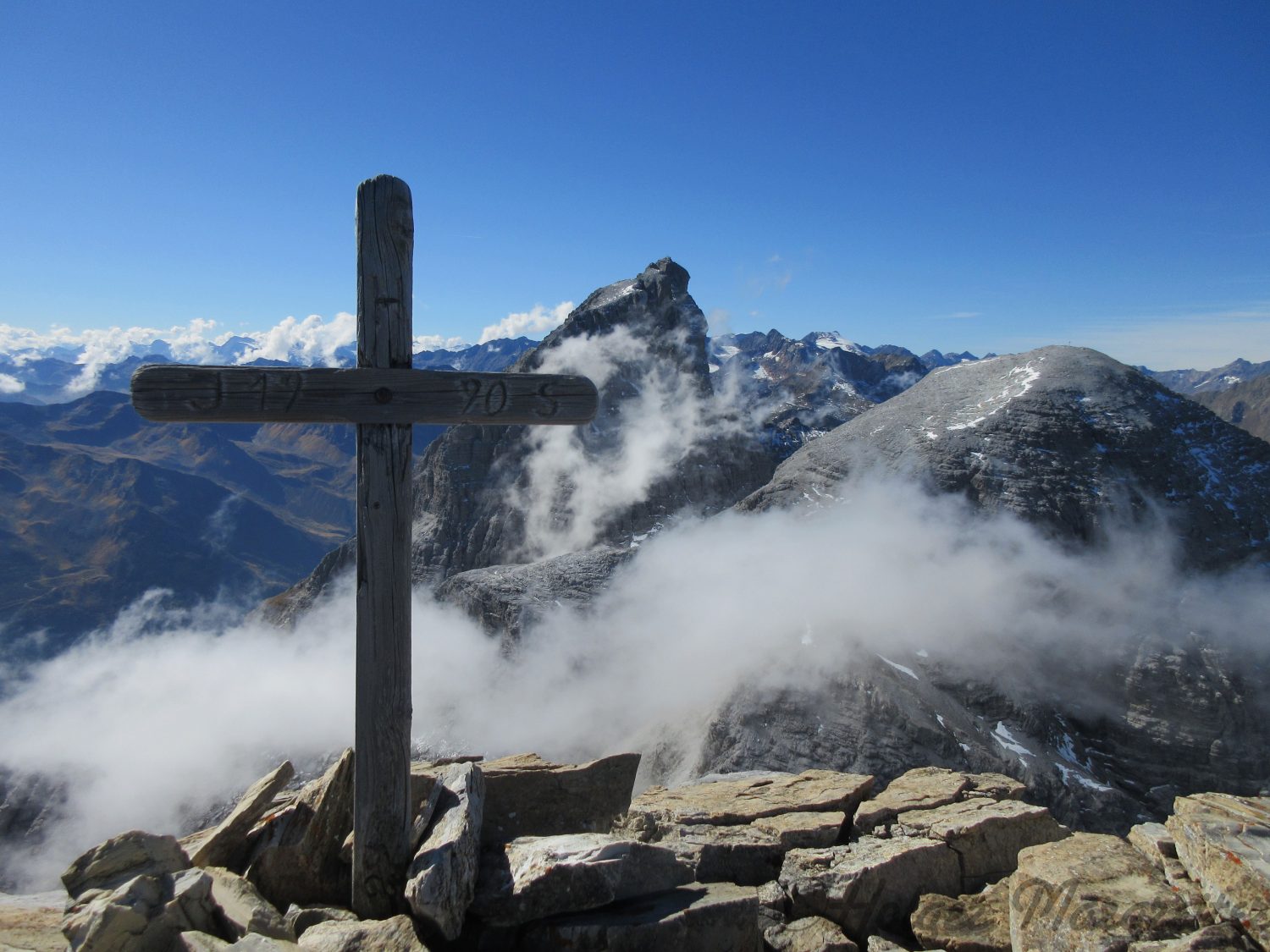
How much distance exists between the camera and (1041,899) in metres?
7.44

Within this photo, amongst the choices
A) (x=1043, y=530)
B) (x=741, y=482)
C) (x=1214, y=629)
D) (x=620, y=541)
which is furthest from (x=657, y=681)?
(x=741, y=482)

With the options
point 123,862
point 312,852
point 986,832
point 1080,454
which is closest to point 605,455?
point 1080,454

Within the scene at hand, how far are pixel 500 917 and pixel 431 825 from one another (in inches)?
52.2

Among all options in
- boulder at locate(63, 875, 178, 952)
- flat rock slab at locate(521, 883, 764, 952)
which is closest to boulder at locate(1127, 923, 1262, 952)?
flat rock slab at locate(521, 883, 764, 952)

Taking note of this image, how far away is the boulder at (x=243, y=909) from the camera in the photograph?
671cm

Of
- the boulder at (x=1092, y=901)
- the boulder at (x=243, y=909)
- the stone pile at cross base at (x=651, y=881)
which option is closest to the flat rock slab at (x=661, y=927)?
the stone pile at cross base at (x=651, y=881)

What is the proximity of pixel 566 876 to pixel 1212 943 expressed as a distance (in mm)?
5381

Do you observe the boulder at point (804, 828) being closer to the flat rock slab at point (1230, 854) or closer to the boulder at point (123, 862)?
the flat rock slab at point (1230, 854)

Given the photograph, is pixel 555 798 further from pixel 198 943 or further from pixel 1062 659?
pixel 1062 659

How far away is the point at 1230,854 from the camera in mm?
6820

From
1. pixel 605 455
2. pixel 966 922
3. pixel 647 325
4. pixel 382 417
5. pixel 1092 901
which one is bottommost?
pixel 966 922

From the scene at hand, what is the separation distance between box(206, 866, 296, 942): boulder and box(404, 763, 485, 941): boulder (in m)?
1.18

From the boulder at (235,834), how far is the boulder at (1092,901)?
8294mm

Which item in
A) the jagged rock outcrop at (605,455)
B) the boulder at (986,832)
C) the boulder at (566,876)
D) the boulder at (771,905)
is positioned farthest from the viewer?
the jagged rock outcrop at (605,455)
